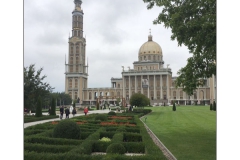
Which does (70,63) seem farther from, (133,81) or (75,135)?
(75,135)

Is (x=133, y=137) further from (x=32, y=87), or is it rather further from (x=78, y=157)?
(x=32, y=87)

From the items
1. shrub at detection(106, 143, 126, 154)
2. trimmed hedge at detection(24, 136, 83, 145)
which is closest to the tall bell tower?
trimmed hedge at detection(24, 136, 83, 145)

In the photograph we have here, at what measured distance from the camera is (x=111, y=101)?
9281cm

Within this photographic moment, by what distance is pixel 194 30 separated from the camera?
9.14 meters

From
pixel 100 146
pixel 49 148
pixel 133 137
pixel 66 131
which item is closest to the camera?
pixel 49 148

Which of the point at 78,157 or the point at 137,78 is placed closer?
the point at 78,157

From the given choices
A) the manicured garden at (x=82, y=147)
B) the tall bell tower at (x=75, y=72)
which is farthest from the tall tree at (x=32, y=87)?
the tall bell tower at (x=75, y=72)

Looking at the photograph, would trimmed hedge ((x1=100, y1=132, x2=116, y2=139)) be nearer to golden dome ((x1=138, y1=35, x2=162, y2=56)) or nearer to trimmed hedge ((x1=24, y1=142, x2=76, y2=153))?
trimmed hedge ((x1=24, y1=142, x2=76, y2=153))

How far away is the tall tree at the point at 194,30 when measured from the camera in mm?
8422

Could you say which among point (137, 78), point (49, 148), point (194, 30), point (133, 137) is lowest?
point (133, 137)

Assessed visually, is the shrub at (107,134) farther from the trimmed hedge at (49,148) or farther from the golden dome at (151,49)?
the golden dome at (151,49)

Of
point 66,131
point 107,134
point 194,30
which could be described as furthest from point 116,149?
point 194,30
